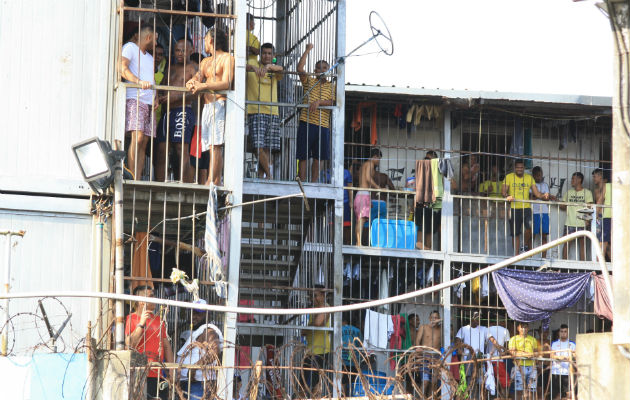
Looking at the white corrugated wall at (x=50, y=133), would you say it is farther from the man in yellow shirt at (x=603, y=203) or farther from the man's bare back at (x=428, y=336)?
the man in yellow shirt at (x=603, y=203)

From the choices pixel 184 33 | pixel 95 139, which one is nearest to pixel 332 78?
pixel 184 33

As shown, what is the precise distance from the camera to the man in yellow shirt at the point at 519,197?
71.3ft

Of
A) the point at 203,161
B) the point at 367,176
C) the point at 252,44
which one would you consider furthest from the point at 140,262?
the point at 367,176

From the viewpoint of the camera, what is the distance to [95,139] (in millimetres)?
11648

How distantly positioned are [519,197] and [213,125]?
8683 millimetres

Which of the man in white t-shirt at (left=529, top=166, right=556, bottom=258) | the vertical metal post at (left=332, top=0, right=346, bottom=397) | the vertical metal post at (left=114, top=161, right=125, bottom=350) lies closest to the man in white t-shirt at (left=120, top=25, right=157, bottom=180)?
the vertical metal post at (left=114, top=161, right=125, bottom=350)

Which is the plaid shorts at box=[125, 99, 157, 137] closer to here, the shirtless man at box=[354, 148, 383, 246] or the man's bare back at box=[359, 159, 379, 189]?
the shirtless man at box=[354, 148, 383, 246]

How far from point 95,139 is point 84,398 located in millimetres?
2460

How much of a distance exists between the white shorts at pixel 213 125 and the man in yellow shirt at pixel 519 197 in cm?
814

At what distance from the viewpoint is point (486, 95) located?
835 inches

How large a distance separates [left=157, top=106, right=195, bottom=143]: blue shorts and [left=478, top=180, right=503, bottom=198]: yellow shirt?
831cm

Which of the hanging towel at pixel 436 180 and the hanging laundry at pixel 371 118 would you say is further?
the hanging laundry at pixel 371 118

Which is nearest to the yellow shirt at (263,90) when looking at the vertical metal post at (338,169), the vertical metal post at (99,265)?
the vertical metal post at (338,169)

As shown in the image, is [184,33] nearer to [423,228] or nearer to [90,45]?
[90,45]
